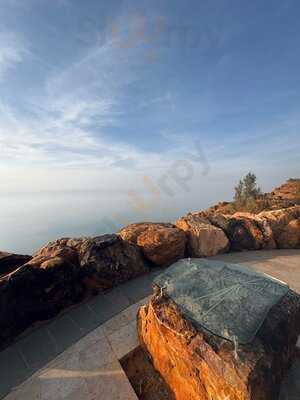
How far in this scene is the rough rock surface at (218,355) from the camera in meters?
3.39

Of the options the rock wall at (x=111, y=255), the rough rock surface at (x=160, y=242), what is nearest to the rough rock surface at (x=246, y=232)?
the rock wall at (x=111, y=255)

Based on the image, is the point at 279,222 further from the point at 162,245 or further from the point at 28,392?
the point at 28,392

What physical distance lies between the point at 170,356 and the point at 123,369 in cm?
119

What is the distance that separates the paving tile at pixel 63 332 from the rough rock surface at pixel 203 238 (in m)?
4.79

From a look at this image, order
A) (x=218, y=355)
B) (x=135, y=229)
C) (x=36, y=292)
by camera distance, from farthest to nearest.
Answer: (x=135, y=229) < (x=36, y=292) < (x=218, y=355)

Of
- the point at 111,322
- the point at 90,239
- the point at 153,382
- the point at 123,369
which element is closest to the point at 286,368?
the point at 153,382

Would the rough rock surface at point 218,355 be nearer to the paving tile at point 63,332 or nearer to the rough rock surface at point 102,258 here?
the paving tile at point 63,332

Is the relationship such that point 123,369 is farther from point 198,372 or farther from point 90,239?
point 90,239

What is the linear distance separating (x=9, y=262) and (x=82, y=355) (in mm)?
3784

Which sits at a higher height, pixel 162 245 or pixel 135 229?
pixel 135 229

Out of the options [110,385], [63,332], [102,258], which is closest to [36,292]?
[63,332]

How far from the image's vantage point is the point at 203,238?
30.7 ft

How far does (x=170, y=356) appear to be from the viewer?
4352 mm

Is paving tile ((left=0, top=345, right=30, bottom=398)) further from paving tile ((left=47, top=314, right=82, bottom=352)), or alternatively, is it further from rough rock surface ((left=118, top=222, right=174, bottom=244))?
rough rock surface ((left=118, top=222, right=174, bottom=244))
